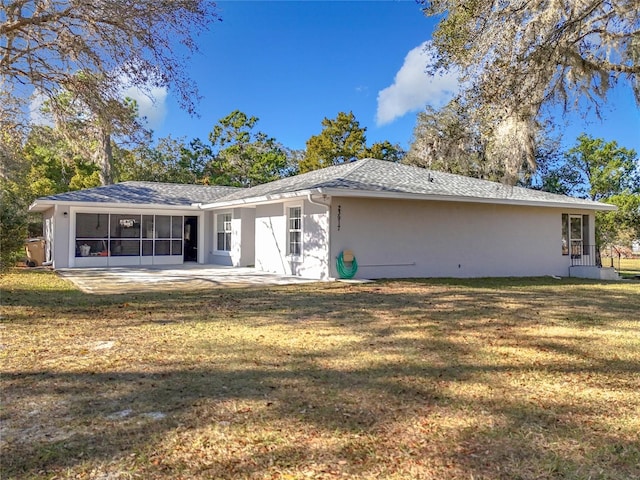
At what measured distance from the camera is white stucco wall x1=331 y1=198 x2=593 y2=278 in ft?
42.0

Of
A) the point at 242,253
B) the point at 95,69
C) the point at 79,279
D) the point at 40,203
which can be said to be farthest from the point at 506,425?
the point at 40,203

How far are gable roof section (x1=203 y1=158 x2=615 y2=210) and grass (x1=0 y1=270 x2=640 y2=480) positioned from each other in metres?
5.38

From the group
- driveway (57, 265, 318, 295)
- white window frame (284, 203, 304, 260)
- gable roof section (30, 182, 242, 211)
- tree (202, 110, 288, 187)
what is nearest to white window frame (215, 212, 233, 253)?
gable roof section (30, 182, 242, 211)

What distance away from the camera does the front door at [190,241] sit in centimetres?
1942

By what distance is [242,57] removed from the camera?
633 inches

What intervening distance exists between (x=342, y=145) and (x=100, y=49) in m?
24.4

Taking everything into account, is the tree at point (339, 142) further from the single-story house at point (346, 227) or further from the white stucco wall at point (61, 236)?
the white stucco wall at point (61, 236)

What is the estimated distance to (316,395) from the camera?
3.71 meters

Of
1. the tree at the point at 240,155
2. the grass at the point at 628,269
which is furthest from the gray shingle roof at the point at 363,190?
the tree at the point at 240,155

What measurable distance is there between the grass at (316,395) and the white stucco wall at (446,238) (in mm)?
5553

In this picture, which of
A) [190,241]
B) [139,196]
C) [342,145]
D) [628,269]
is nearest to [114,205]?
[139,196]

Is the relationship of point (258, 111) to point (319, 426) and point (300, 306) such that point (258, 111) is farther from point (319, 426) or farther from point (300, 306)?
point (319, 426)

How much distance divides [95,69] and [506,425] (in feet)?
32.2

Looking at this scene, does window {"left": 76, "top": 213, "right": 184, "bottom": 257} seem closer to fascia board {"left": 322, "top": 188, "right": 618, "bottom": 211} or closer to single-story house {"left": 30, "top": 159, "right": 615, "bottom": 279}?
single-story house {"left": 30, "top": 159, "right": 615, "bottom": 279}
